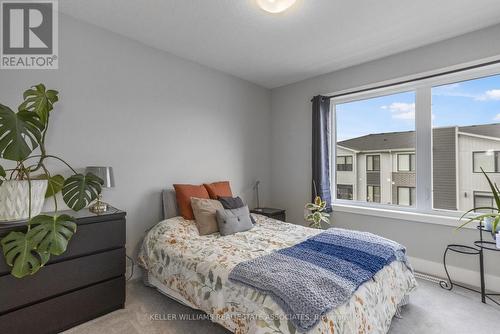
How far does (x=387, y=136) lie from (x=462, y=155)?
30.9 inches

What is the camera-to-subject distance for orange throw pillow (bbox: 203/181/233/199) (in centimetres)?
306

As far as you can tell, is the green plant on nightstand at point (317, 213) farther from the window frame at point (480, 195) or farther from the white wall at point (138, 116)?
the window frame at point (480, 195)

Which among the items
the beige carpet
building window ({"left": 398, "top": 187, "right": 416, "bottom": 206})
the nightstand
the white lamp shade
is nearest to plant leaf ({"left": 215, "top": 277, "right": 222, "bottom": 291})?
the beige carpet

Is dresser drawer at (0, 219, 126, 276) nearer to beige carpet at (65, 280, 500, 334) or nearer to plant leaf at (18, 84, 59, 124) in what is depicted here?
beige carpet at (65, 280, 500, 334)

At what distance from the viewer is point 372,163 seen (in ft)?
10.9


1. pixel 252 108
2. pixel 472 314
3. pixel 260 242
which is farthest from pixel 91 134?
pixel 472 314

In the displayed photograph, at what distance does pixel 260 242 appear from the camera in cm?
222

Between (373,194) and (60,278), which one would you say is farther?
(373,194)

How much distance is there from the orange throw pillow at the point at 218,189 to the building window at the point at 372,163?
1928 millimetres

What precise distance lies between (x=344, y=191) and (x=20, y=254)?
11.4ft

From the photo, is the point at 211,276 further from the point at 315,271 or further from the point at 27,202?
the point at 27,202

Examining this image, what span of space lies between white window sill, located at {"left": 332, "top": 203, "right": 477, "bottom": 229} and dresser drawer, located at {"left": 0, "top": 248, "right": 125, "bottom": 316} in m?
2.74

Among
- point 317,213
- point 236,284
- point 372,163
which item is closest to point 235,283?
point 236,284

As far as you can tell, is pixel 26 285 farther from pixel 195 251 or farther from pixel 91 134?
pixel 91 134
